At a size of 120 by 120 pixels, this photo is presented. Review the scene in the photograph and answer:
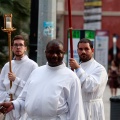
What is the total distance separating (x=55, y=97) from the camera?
6.89m

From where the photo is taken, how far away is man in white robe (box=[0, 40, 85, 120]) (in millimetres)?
6895

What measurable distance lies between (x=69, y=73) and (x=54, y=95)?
0.29m

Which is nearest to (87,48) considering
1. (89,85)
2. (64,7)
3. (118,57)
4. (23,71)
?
(89,85)

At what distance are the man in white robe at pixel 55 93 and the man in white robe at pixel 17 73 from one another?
2.98 meters

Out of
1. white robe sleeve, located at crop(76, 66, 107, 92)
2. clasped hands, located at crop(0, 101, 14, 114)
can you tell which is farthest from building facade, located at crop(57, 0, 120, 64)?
clasped hands, located at crop(0, 101, 14, 114)

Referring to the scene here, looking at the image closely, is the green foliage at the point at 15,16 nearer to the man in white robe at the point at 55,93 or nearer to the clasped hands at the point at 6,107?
the clasped hands at the point at 6,107

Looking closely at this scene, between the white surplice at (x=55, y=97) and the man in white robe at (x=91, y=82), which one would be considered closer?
the white surplice at (x=55, y=97)

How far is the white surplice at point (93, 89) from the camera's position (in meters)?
9.15

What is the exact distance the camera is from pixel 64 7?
49.9 meters

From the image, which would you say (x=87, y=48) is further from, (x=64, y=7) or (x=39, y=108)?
(x=64, y=7)

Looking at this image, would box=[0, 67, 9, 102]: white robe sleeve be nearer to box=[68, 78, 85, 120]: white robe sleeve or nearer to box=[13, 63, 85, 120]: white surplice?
box=[13, 63, 85, 120]: white surplice

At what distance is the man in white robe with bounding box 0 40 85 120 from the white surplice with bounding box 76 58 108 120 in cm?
205

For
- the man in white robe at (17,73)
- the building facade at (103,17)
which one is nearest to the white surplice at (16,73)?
the man in white robe at (17,73)

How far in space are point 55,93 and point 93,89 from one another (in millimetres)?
2301
